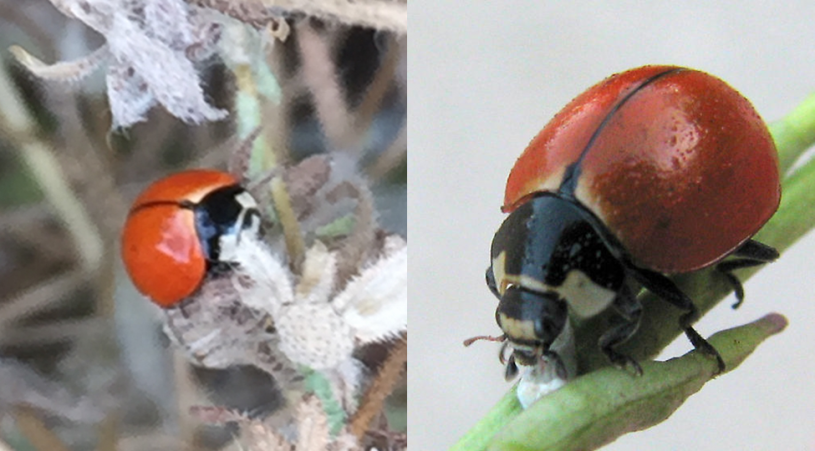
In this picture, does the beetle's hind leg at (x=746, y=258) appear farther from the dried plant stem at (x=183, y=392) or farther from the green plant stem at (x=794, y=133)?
the dried plant stem at (x=183, y=392)

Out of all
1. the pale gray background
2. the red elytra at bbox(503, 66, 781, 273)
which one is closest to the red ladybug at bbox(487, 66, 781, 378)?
the red elytra at bbox(503, 66, 781, 273)

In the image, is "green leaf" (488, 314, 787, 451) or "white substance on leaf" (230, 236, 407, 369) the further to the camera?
"white substance on leaf" (230, 236, 407, 369)

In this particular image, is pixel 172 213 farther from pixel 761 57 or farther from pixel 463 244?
pixel 761 57

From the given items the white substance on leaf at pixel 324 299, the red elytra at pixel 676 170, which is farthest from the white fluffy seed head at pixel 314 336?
the red elytra at pixel 676 170

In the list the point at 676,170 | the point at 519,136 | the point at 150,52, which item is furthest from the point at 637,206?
the point at 150,52

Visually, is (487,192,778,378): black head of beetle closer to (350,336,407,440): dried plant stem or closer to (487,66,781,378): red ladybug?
(487,66,781,378): red ladybug

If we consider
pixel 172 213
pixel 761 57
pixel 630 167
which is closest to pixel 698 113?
pixel 630 167
